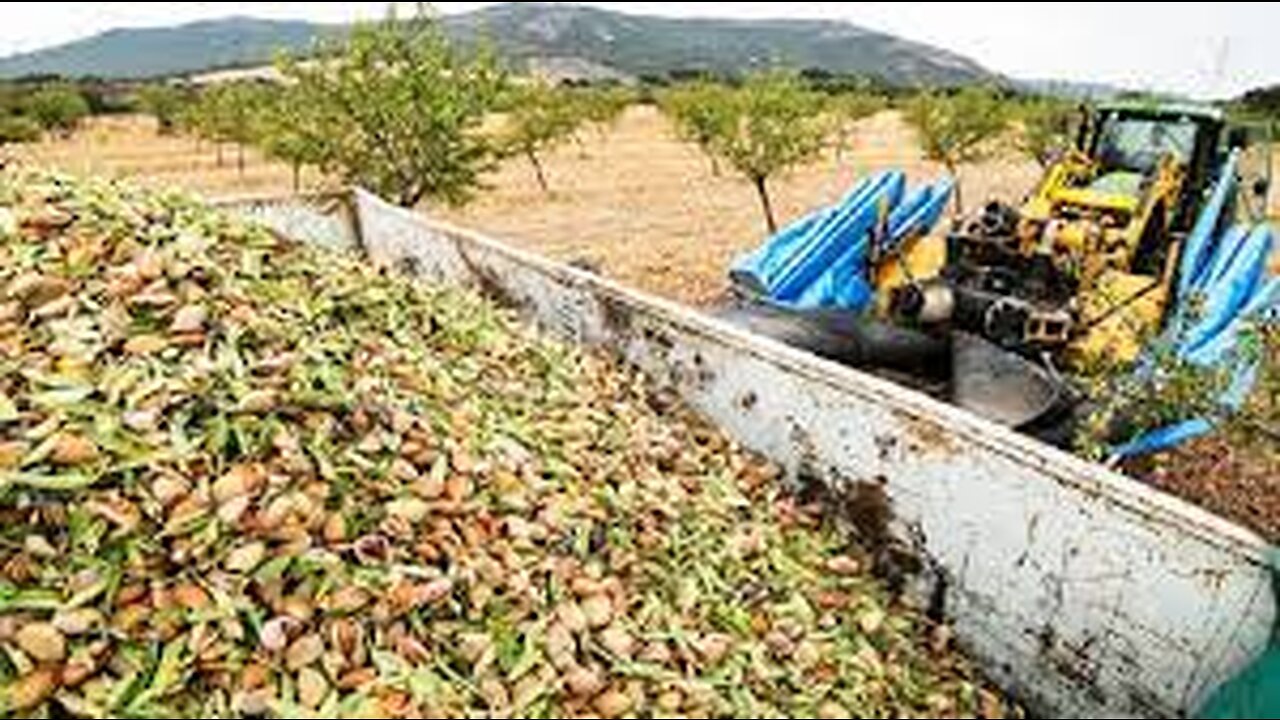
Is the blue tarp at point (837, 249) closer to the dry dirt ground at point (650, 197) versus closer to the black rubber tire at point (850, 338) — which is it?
the black rubber tire at point (850, 338)

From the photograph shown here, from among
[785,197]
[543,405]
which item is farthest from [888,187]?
[785,197]

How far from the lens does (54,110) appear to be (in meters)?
40.0

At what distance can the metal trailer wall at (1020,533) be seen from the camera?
3.37m

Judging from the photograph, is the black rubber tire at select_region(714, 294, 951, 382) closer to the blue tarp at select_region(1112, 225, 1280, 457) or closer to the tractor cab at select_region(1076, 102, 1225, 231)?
the blue tarp at select_region(1112, 225, 1280, 457)

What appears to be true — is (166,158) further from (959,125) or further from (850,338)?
(850,338)

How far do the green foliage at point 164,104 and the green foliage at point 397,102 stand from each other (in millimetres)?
32047

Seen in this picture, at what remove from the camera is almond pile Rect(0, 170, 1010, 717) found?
3324 millimetres

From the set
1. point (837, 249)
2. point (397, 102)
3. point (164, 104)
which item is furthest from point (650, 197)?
point (164, 104)

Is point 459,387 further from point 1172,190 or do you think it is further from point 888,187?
point 1172,190

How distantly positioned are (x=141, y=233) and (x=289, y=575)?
2.13m

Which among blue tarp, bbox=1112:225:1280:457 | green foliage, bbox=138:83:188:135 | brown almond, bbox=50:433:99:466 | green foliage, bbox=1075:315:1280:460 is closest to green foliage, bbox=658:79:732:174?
blue tarp, bbox=1112:225:1280:457

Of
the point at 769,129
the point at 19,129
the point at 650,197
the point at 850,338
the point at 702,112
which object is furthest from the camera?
the point at 19,129

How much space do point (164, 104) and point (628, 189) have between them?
78.6 feet

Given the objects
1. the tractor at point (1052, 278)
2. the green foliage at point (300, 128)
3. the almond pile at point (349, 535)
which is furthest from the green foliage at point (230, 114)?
the almond pile at point (349, 535)
